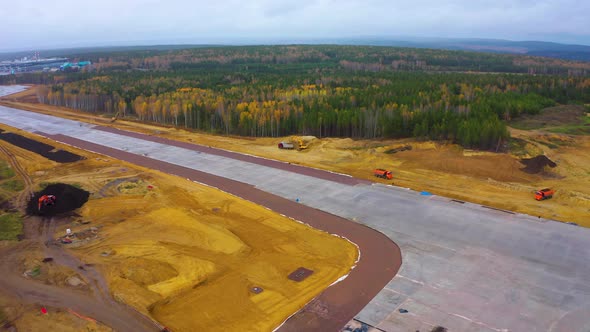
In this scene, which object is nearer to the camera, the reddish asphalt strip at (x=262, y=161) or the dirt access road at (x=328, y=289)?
the dirt access road at (x=328, y=289)

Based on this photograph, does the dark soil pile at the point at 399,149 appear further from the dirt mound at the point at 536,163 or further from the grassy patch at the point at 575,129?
the grassy patch at the point at 575,129

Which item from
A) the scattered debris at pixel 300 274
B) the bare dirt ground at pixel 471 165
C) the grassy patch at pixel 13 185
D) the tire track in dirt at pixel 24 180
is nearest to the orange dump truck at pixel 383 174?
the bare dirt ground at pixel 471 165

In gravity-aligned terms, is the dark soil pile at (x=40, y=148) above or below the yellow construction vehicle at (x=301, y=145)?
below

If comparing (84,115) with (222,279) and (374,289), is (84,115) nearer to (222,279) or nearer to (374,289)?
(222,279)

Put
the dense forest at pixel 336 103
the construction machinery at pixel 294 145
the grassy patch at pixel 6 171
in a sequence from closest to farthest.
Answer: the grassy patch at pixel 6 171 < the construction machinery at pixel 294 145 < the dense forest at pixel 336 103

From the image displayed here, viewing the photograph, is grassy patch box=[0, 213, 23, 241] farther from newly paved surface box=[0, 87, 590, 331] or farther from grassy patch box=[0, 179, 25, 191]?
newly paved surface box=[0, 87, 590, 331]

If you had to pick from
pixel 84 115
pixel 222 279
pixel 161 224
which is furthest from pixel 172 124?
pixel 222 279

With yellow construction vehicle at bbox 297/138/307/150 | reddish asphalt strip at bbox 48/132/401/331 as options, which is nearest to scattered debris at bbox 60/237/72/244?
reddish asphalt strip at bbox 48/132/401/331
